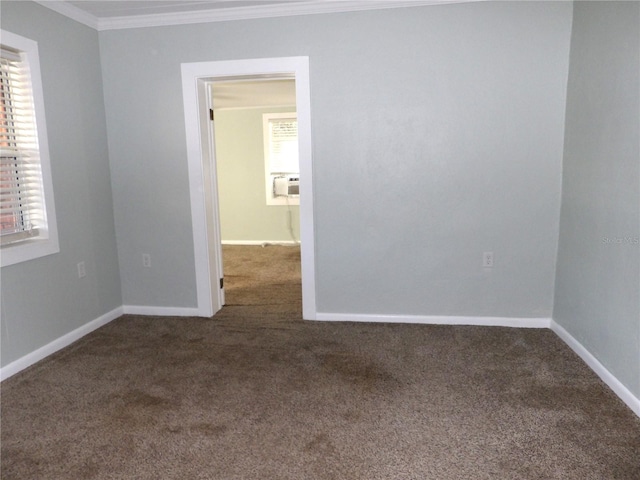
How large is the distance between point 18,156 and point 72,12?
1118 mm

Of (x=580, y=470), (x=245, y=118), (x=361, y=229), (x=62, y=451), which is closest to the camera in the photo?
(x=580, y=470)

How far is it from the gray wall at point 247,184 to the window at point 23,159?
4134 mm

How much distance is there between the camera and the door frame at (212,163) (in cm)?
324

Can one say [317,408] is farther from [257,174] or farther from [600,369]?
[257,174]

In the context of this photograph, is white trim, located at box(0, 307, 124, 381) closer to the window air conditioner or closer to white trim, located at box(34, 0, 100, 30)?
white trim, located at box(34, 0, 100, 30)

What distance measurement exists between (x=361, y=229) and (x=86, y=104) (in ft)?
7.33

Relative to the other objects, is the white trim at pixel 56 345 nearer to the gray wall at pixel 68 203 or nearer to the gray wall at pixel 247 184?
the gray wall at pixel 68 203

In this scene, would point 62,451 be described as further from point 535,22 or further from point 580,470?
point 535,22

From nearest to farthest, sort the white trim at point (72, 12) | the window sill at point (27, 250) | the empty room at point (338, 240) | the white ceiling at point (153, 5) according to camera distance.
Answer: the empty room at point (338, 240) < the window sill at point (27, 250) < the white trim at point (72, 12) < the white ceiling at point (153, 5)

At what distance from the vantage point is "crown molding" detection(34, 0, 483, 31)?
3.03 meters

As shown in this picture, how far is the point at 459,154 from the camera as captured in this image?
315 cm

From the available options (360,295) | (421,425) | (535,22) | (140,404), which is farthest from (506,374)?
(535,22)

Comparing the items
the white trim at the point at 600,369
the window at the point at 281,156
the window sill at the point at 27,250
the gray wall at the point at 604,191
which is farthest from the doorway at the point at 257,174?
the gray wall at the point at 604,191

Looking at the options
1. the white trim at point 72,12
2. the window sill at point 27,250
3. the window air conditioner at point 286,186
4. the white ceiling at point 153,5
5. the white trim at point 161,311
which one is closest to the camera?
the window sill at point 27,250
